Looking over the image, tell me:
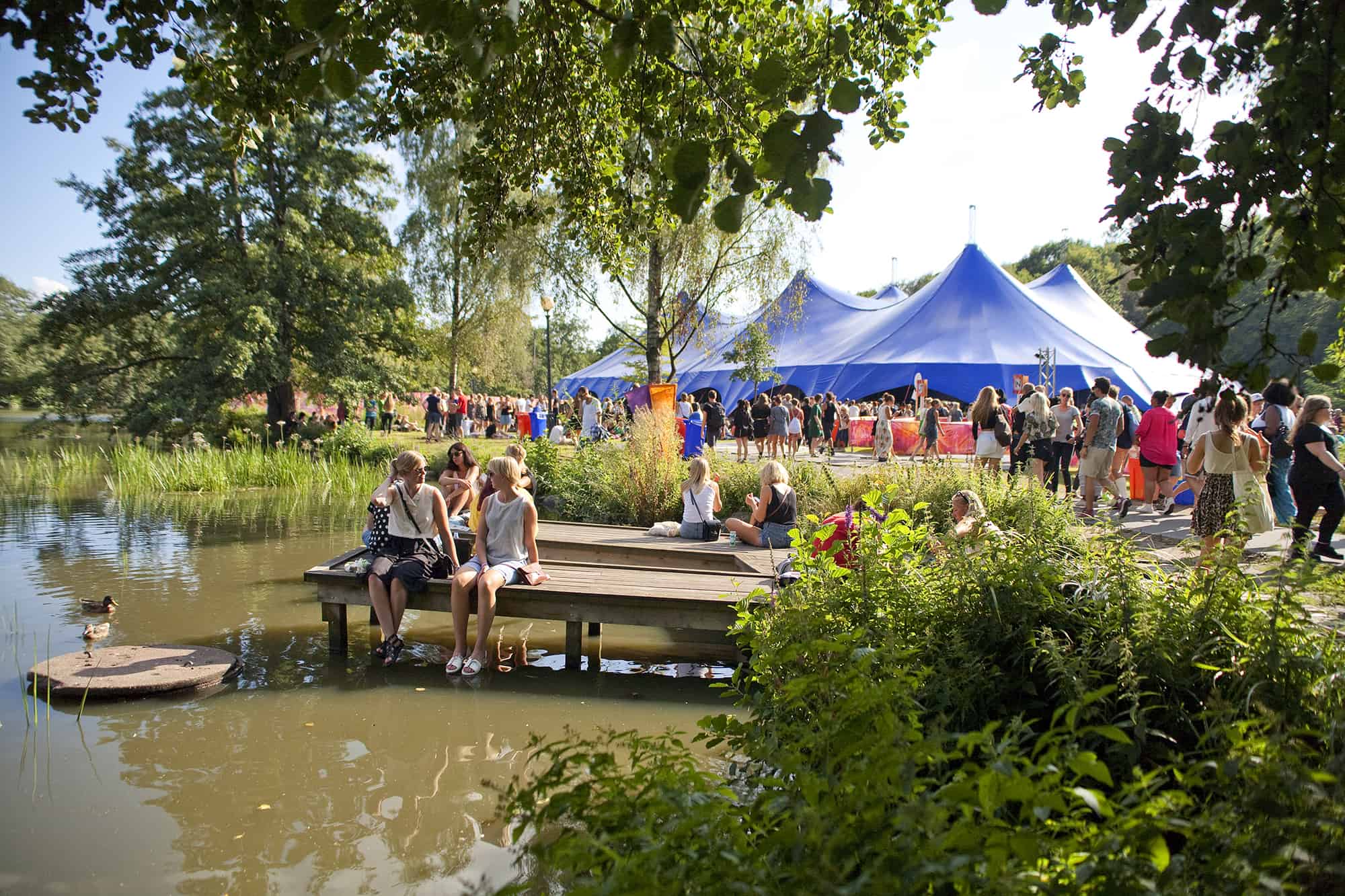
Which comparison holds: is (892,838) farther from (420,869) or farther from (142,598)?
(142,598)

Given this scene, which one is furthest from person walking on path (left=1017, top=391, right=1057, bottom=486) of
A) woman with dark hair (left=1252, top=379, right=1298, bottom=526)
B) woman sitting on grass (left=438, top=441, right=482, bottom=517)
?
woman sitting on grass (left=438, top=441, right=482, bottom=517)

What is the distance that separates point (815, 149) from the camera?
8.63ft

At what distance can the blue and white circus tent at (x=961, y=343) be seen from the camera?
2645 cm

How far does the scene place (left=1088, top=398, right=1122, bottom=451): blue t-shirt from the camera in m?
11.7

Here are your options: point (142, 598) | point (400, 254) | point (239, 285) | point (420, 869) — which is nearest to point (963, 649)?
point (420, 869)

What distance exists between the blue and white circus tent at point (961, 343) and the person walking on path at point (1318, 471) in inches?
587

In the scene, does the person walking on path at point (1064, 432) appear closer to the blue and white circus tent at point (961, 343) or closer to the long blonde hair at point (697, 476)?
the long blonde hair at point (697, 476)

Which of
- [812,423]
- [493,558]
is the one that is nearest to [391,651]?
[493,558]

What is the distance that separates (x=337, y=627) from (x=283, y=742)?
187 cm

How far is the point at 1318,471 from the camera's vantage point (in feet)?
28.6

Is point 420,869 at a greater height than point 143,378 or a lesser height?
lesser

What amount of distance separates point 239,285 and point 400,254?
15.9ft

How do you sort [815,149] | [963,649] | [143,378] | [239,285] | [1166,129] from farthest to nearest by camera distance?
[143,378], [239,285], [963,649], [1166,129], [815,149]

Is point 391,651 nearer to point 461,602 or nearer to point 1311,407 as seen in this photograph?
point 461,602
